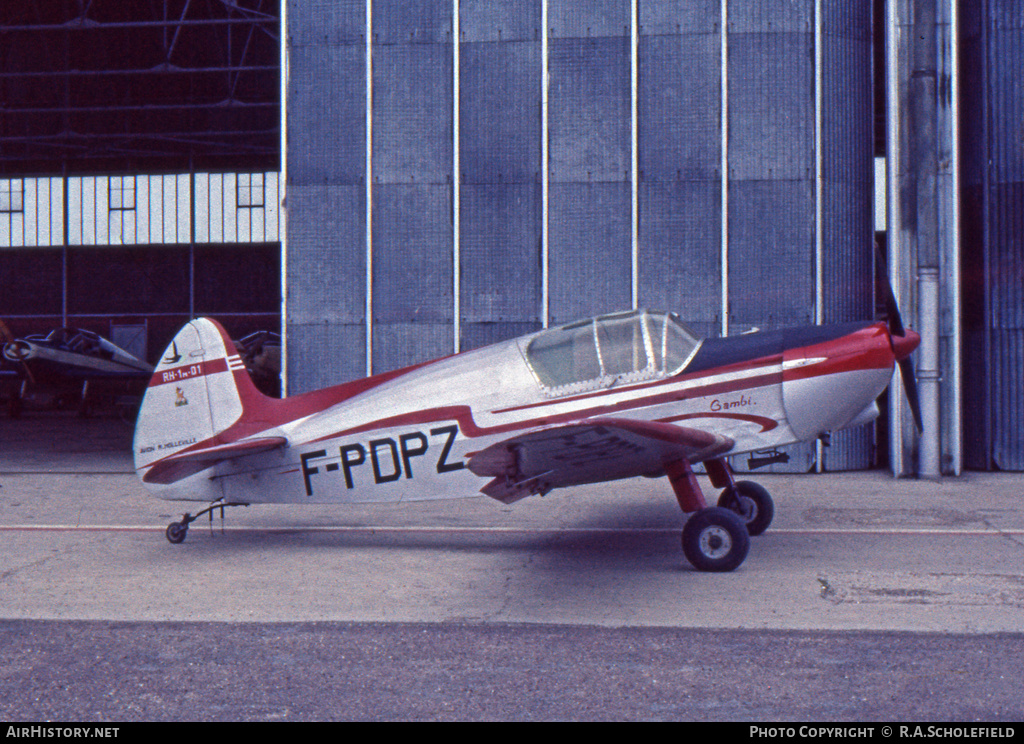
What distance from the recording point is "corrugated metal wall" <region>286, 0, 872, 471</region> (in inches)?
462

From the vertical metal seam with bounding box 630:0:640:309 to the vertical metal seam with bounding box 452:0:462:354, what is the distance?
2.28 m

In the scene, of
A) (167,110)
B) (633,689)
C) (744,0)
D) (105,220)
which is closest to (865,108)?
(744,0)

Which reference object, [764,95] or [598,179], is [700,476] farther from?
[764,95]

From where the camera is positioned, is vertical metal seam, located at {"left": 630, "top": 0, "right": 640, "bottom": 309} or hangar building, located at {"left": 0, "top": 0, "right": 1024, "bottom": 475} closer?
hangar building, located at {"left": 0, "top": 0, "right": 1024, "bottom": 475}

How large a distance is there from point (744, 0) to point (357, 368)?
700cm

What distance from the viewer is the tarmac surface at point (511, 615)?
4047 millimetres

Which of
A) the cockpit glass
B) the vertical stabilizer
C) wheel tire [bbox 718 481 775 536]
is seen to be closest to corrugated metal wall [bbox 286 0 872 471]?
wheel tire [bbox 718 481 775 536]

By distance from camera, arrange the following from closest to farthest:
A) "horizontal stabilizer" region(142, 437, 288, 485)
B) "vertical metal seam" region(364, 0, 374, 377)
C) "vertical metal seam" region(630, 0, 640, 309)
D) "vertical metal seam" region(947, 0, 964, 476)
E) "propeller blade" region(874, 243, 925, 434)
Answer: "propeller blade" region(874, 243, 925, 434) < "horizontal stabilizer" region(142, 437, 288, 485) < "vertical metal seam" region(947, 0, 964, 476) < "vertical metal seam" region(630, 0, 640, 309) < "vertical metal seam" region(364, 0, 374, 377)

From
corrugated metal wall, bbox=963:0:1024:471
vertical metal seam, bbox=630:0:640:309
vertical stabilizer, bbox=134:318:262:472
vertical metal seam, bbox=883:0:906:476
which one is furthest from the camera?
vertical metal seam, bbox=630:0:640:309

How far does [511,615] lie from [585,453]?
3.85ft

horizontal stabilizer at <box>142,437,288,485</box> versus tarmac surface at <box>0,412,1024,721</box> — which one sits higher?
horizontal stabilizer at <box>142,437,288,485</box>

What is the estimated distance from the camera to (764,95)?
1175cm

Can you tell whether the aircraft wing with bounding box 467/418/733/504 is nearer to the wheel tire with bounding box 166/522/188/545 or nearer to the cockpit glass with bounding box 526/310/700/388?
the cockpit glass with bounding box 526/310/700/388

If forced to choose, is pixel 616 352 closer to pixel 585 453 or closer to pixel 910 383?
pixel 585 453
